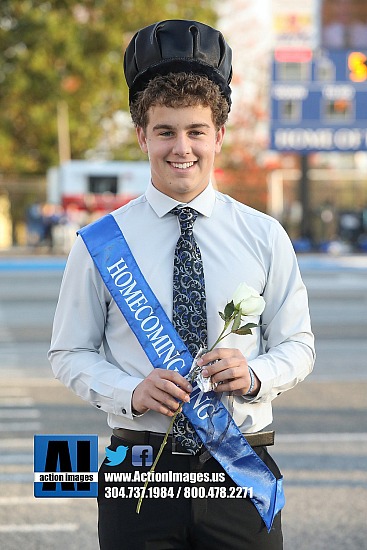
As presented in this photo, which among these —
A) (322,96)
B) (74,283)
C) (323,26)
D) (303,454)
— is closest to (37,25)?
(323,26)

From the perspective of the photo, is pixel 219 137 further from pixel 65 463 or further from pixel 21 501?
pixel 21 501

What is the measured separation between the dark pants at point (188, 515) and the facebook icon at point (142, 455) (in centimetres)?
2

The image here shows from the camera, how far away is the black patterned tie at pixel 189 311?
2.52m

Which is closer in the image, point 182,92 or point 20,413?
point 182,92

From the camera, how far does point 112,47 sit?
3997cm

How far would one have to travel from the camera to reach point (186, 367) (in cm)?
250

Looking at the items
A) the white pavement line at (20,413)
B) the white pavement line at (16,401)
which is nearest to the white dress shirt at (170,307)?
the white pavement line at (20,413)

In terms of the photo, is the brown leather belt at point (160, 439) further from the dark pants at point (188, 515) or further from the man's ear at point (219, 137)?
the man's ear at point (219, 137)

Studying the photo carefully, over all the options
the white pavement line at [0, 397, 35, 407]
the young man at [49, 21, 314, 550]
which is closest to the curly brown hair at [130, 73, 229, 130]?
the young man at [49, 21, 314, 550]

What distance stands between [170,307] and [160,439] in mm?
297

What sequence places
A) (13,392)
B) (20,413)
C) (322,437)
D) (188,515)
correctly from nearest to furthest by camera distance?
(188,515) < (322,437) < (20,413) < (13,392)

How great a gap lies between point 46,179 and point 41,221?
24.3 ft

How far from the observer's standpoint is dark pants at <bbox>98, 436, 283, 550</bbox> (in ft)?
8.20

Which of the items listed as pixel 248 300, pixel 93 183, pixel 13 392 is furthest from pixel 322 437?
pixel 93 183
